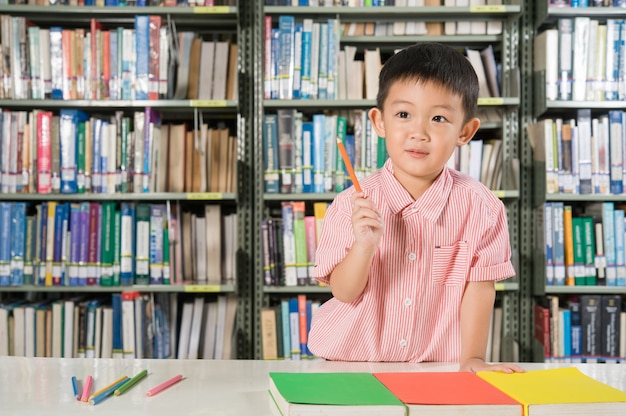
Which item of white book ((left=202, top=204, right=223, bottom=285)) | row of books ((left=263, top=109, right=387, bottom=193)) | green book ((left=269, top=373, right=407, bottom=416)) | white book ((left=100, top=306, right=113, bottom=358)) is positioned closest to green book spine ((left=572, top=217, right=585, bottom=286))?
row of books ((left=263, top=109, right=387, bottom=193))

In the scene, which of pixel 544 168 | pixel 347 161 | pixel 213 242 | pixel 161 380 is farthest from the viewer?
pixel 213 242

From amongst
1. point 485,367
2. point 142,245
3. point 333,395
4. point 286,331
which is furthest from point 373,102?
point 333,395

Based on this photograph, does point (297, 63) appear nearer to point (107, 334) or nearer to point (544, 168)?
point (544, 168)

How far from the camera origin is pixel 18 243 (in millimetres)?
2818

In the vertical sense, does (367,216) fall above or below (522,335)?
above

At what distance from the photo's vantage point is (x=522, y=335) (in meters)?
2.93

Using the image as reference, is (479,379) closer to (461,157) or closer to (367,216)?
(367,216)

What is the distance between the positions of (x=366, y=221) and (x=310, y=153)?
1.81 metres

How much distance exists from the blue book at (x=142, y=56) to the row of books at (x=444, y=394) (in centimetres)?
→ 215

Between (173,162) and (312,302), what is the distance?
0.84m

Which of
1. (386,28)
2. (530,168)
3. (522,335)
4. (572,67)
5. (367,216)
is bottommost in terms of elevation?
(522,335)

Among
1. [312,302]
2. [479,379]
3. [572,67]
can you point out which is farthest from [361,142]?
[479,379]

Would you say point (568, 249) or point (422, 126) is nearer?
point (422, 126)

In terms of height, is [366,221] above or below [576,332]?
above
